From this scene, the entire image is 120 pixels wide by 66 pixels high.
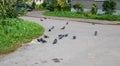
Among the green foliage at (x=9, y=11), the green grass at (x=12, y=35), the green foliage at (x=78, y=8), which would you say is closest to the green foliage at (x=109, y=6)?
the green foliage at (x=78, y=8)

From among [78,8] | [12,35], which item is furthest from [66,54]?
[78,8]

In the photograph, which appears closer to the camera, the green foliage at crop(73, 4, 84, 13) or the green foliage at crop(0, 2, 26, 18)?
the green foliage at crop(0, 2, 26, 18)

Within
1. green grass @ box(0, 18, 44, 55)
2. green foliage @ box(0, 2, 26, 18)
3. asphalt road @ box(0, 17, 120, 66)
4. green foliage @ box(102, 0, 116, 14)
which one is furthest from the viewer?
green foliage @ box(102, 0, 116, 14)

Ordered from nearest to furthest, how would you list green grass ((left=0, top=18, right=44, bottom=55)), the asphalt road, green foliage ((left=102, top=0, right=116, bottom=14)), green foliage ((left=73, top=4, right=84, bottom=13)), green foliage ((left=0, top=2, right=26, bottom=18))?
the asphalt road, green grass ((left=0, top=18, right=44, bottom=55)), green foliage ((left=0, top=2, right=26, bottom=18)), green foliage ((left=102, top=0, right=116, bottom=14)), green foliage ((left=73, top=4, right=84, bottom=13))

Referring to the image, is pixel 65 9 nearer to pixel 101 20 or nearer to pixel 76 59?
pixel 101 20

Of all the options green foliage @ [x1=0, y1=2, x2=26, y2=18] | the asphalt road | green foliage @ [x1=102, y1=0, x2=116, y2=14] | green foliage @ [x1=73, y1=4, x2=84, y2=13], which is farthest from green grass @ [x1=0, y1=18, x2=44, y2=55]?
green foliage @ [x1=73, y1=4, x2=84, y2=13]

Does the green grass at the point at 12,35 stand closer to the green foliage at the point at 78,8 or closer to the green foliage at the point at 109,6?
the green foliage at the point at 109,6

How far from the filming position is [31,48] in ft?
42.9

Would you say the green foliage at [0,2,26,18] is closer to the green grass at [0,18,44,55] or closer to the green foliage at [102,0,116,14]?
the green grass at [0,18,44,55]

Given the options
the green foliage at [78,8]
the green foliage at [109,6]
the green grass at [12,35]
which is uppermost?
the green grass at [12,35]

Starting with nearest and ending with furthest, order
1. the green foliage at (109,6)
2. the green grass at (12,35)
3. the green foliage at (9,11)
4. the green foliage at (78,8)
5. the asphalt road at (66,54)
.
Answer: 1. the asphalt road at (66,54)
2. the green grass at (12,35)
3. the green foliage at (9,11)
4. the green foliage at (109,6)
5. the green foliage at (78,8)

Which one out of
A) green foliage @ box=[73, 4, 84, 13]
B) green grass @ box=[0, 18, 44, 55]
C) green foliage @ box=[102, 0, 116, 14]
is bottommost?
green foliage @ box=[73, 4, 84, 13]

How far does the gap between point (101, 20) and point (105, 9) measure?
4.89m

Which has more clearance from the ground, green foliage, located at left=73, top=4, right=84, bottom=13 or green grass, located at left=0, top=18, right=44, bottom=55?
green grass, located at left=0, top=18, right=44, bottom=55
